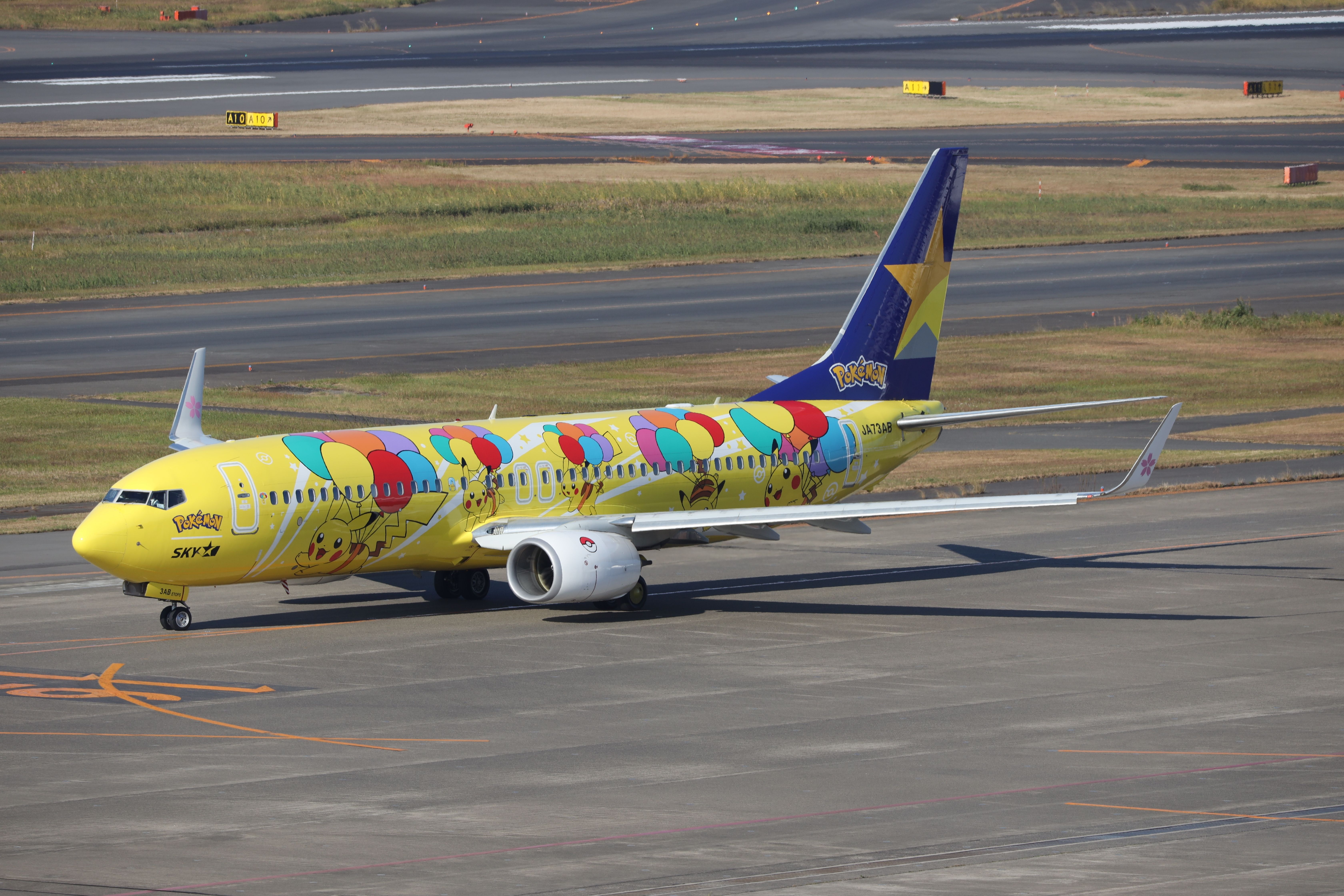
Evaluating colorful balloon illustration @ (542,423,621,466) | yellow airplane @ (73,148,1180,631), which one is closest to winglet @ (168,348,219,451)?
yellow airplane @ (73,148,1180,631)

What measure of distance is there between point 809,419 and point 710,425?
2595 millimetres

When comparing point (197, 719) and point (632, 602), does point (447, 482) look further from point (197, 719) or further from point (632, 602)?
point (197, 719)

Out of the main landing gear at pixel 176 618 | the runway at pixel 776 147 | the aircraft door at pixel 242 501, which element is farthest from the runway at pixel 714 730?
the runway at pixel 776 147

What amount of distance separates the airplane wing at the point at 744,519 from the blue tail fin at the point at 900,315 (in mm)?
5782

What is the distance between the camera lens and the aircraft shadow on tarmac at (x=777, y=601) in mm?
39281

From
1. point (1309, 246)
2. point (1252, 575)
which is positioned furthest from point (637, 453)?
point (1309, 246)

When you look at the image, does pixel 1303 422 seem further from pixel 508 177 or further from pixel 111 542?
pixel 508 177

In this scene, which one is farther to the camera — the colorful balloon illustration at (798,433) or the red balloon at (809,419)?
the red balloon at (809,419)

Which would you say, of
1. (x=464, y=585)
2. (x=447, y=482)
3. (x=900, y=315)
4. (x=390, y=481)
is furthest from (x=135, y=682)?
(x=900, y=315)

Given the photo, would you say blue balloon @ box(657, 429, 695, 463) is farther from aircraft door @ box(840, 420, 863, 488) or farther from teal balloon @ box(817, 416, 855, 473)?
aircraft door @ box(840, 420, 863, 488)

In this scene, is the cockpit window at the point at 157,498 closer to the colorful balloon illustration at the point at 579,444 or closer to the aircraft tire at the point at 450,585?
the aircraft tire at the point at 450,585

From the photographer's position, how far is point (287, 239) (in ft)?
353

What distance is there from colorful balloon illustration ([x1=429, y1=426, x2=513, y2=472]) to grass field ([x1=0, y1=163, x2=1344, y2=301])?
194ft

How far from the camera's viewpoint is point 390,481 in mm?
37844
